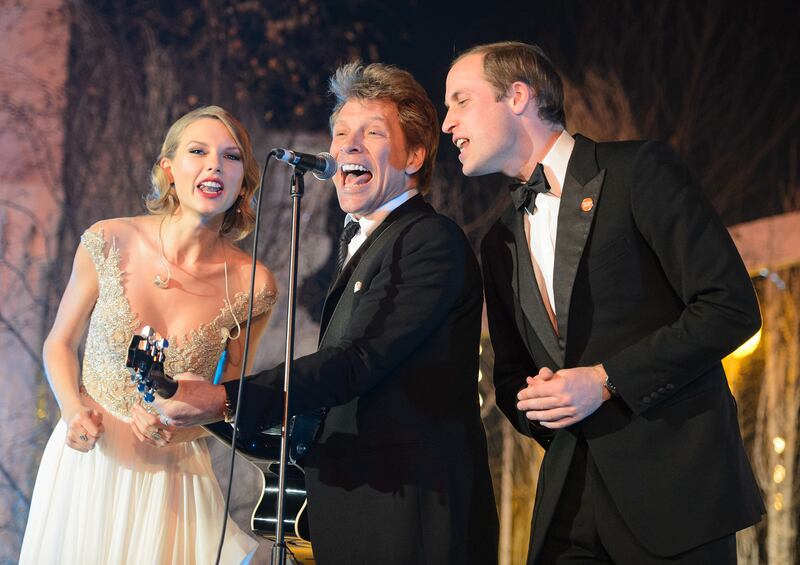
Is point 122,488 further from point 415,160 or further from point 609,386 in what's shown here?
point 609,386

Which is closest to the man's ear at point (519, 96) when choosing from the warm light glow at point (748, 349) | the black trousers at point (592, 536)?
the black trousers at point (592, 536)

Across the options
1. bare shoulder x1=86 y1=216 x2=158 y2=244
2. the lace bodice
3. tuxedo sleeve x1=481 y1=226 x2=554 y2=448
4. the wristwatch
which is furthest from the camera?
bare shoulder x1=86 y1=216 x2=158 y2=244

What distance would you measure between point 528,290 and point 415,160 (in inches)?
29.1

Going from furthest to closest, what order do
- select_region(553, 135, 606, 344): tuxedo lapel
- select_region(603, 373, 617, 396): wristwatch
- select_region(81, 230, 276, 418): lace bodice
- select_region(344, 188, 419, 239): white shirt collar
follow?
select_region(81, 230, 276, 418): lace bodice → select_region(344, 188, 419, 239): white shirt collar → select_region(553, 135, 606, 344): tuxedo lapel → select_region(603, 373, 617, 396): wristwatch

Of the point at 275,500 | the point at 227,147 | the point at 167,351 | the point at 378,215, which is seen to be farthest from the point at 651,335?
the point at 227,147

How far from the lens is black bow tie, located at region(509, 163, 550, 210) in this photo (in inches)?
91.1

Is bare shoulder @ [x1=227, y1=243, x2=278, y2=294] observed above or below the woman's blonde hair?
below

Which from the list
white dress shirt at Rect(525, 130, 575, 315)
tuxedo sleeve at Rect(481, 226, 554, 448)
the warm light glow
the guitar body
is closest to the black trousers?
tuxedo sleeve at Rect(481, 226, 554, 448)

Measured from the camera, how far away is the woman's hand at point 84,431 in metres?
2.90

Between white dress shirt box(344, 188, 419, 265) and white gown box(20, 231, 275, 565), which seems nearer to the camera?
white dress shirt box(344, 188, 419, 265)

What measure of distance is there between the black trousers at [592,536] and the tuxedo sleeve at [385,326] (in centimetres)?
51

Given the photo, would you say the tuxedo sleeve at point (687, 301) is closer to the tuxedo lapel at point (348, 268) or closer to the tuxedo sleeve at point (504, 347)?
the tuxedo sleeve at point (504, 347)

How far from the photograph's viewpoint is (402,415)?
2.29 metres

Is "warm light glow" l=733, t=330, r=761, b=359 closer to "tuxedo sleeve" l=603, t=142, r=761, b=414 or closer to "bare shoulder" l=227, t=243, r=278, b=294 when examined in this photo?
"bare shoulder" l=227, t=243, r=278, b=294
